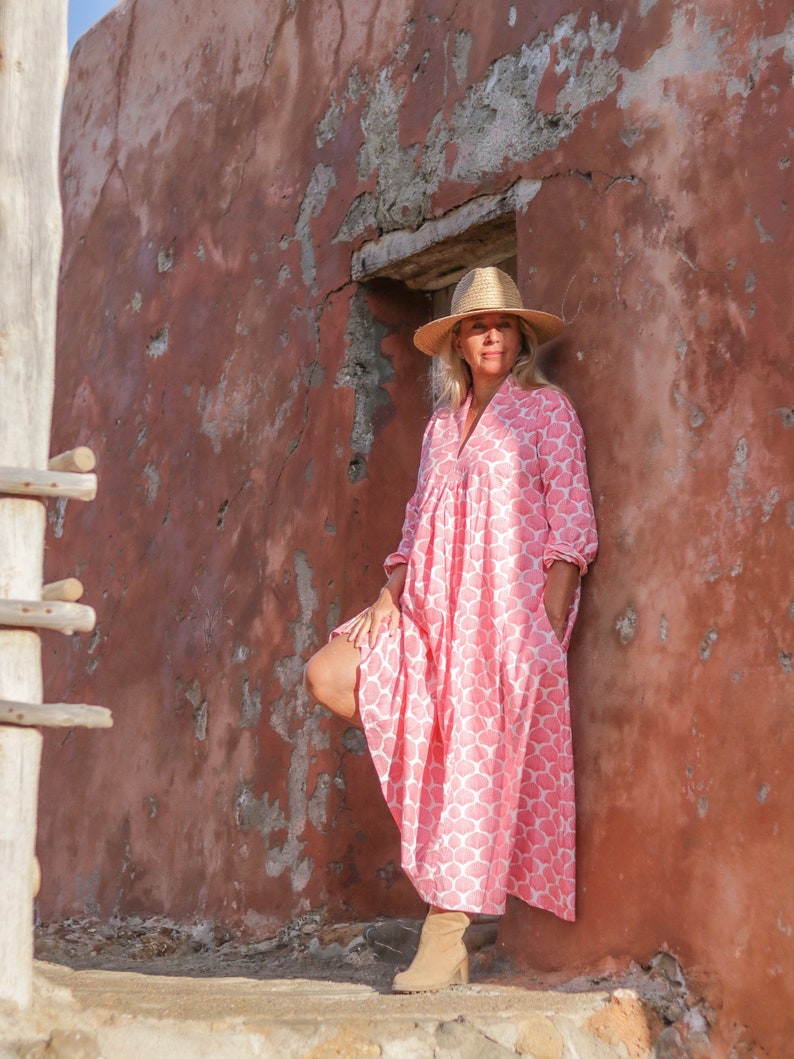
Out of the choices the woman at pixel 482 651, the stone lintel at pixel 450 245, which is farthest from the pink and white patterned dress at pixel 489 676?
the stone lintel at pixel 450 245

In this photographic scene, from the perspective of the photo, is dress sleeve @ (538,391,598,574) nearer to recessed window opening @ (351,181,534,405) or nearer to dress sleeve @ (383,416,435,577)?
dress sleeve @ (383,416,435,577)

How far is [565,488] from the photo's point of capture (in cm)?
338

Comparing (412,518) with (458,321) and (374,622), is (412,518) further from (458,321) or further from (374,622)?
(458,321)

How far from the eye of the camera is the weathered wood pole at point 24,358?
2580 mm

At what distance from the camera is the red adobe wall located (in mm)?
3070

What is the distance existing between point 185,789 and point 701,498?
7.58ft

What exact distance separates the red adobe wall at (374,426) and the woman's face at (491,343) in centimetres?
17

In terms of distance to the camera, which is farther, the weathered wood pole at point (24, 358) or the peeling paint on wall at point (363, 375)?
the peeling paint on wall at point (363, 375)

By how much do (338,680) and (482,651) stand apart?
0.37 metres

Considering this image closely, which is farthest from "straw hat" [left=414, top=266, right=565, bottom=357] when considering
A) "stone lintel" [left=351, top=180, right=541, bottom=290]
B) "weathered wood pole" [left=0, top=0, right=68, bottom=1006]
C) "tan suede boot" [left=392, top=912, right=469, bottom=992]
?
"tan suede boot" [left=392, top=912, right=469, bottom=992]

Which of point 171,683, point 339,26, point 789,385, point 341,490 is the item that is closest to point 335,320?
point 341,490

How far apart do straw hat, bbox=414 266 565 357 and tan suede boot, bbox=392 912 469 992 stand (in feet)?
4.84

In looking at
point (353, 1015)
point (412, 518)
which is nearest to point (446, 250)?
point (412, 518)

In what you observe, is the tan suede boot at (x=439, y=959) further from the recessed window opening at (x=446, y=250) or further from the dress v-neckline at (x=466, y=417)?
the recessed window opening at (x=446, y=250)
